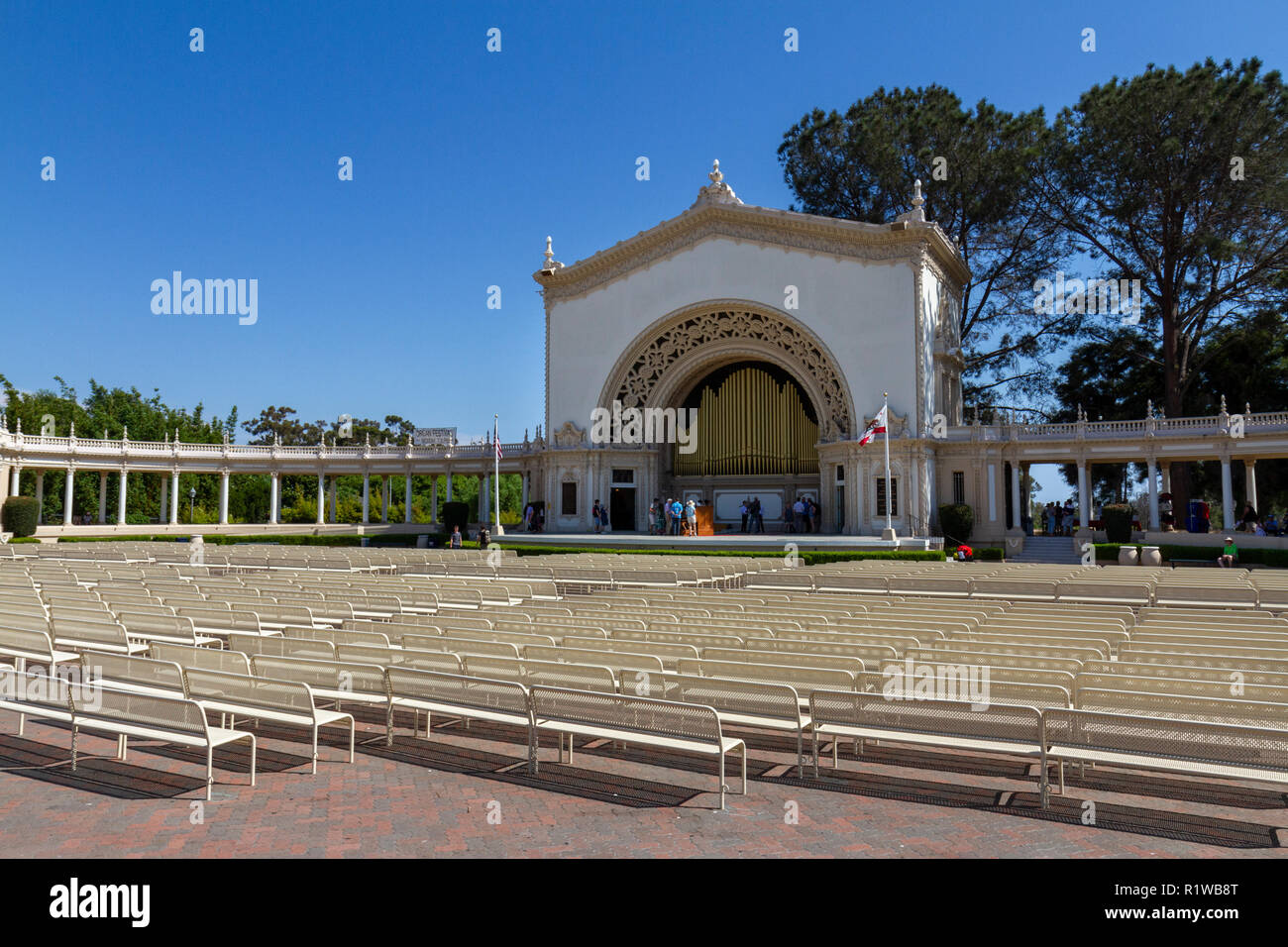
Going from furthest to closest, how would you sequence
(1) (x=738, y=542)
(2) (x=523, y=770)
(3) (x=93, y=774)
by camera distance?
(1) (x=738, y=542)
(2) (x=523, y=770)
(3) (x=93, y=774)

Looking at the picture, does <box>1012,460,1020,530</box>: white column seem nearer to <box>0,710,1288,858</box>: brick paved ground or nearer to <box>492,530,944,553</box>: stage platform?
<box>492,530,944,553</box>: stage platform

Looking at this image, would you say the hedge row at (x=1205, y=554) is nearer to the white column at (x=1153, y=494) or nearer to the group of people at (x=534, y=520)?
the white column at (x=1153, y=494)

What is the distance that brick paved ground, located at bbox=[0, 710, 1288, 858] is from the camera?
200 inches

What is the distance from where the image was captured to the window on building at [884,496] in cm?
3597

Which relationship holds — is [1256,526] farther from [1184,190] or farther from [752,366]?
[752,366]

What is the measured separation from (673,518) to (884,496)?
394 inches

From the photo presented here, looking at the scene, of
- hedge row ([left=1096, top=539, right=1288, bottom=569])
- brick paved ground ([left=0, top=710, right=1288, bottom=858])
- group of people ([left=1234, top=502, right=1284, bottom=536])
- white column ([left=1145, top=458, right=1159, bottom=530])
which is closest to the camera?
brick paved ground ([left=0, top=710, right=1288, bottom=858])

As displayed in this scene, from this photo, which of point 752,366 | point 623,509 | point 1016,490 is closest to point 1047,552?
point 1016,490

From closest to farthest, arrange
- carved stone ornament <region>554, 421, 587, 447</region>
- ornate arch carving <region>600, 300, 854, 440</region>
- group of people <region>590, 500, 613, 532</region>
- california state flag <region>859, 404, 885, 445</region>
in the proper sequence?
california state flag <region>859, 404, 885, 445</region>
ornate arch carving <region>600, 300, 854, 440</region>
group of people <region>590, 500, 613, 532</region>
carved stone ornament <region>554, 421, 587, 447</region>

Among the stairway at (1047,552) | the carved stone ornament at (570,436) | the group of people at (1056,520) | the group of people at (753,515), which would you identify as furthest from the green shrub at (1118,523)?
the carved stone ornament at (570,436)

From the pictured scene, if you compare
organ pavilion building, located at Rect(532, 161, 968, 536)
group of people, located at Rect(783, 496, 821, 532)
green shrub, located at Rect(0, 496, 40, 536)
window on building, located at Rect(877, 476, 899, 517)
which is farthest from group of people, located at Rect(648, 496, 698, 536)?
green shrub, located at Rect(0, 496, 40, 536)

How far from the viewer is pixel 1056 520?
140 feet

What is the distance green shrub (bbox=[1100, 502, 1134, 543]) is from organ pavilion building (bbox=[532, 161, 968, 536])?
6662 millimetres

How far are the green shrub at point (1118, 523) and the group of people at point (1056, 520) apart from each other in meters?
7.29
